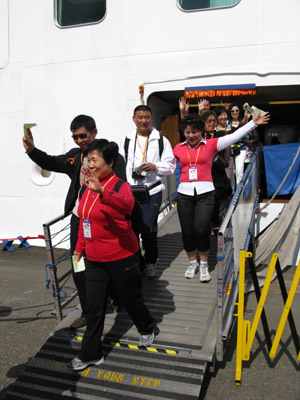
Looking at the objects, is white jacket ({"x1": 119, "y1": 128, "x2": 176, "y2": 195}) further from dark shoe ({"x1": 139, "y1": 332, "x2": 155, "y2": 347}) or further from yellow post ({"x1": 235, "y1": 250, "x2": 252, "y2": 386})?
dark shoe ({"x1": 139, "y1": 332, "x2": 155, "y2": 347})

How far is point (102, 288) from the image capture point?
299 cm

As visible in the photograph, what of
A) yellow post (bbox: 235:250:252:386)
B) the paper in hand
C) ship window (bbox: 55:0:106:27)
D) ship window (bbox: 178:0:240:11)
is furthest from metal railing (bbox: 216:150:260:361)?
ship window (bbox: 55:0:106:27)

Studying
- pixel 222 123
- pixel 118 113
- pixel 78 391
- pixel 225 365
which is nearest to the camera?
pixel 78 391

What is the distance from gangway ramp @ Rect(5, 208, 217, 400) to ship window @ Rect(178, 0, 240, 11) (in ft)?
15.3

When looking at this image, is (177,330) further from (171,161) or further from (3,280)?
(3,280)

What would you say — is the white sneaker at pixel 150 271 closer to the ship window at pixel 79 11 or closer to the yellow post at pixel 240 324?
the yellow post at pixel 240 324

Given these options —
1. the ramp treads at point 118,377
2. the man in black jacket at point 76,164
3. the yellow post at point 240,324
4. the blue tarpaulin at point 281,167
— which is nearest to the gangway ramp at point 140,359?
the ramp treads at point 118,377

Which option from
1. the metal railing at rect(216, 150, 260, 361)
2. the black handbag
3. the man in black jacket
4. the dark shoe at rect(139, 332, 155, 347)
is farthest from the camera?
the black handbag

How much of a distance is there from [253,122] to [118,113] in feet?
11.5

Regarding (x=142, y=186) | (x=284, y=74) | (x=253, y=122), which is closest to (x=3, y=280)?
(x=142, y=186)

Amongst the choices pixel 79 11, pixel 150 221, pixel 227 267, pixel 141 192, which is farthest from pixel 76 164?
pixel 79 11

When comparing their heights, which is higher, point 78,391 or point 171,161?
point 171,161

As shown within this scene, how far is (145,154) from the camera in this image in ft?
13.6

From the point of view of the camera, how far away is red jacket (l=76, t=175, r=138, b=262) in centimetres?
281
